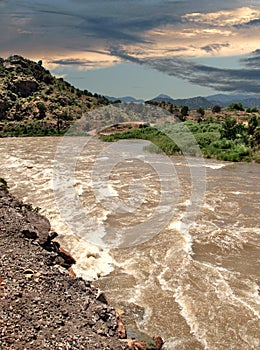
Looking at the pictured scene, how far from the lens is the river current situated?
9469 mm

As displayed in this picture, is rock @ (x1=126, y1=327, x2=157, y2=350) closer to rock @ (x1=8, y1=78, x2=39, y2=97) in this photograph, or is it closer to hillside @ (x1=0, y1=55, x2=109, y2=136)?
hillside @ (x1=0, y1=55, x2=109, y2=136)

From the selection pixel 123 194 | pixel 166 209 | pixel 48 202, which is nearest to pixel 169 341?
pixel 166 209

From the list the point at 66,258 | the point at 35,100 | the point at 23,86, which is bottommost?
the point at 66,258

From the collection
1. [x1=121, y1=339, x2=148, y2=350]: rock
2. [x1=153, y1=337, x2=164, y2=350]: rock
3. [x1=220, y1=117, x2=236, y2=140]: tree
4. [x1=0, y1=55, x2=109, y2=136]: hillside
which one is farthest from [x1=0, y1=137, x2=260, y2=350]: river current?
[x1=0, y1=55, x2=109, y2=136]: hillside

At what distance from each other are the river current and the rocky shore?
1507mm

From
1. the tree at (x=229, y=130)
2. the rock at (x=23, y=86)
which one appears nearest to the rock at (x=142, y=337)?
the tree at (x=229, y=130)

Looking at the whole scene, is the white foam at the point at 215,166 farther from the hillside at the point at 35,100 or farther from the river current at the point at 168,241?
the hillside at the point at 35,100

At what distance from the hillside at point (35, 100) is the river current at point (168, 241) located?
46.8 meters

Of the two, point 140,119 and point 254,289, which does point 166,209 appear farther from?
point 140,119

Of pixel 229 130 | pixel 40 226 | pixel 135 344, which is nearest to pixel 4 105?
pixel 229 130

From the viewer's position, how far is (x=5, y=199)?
14953 mm

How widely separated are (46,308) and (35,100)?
281 ft

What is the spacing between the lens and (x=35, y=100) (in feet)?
290

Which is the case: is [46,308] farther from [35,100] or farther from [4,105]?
[35,100]
